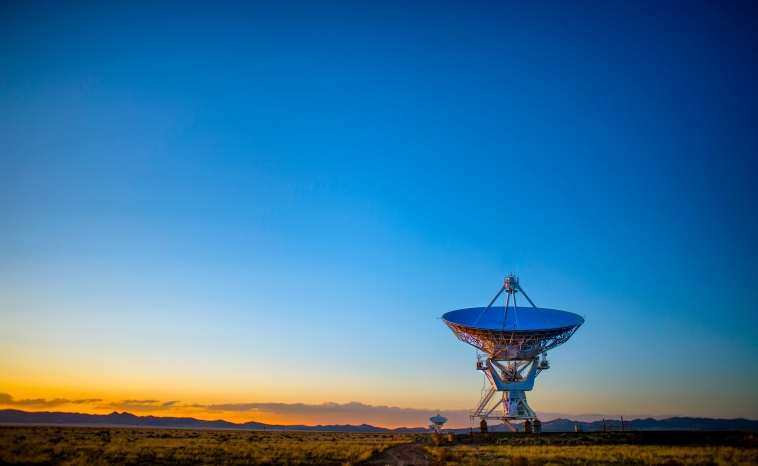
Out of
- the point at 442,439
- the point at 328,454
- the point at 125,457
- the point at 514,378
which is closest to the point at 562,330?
the point at 514,378

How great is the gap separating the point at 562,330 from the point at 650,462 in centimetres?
2425

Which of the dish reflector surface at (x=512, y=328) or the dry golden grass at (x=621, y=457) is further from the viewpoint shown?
the dish reflector surface at (x=512, y=328)

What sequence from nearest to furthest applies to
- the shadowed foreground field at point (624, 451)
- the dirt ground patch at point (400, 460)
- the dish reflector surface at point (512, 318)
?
the shadowed foreground field at point (624, 451) → the dirt ground patch at point (400, 460) → the dish reflector surface at point (512, 318)

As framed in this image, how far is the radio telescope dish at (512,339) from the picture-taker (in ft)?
169

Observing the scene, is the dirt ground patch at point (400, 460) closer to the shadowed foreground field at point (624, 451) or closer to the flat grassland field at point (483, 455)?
the flat grassland field at point (483, 455)

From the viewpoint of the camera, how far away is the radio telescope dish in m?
51.6

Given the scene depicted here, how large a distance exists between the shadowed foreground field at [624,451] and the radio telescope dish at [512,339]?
23.3ft

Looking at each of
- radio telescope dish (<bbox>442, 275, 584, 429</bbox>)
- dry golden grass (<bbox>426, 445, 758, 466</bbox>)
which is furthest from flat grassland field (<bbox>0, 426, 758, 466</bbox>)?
radio telescope dish (<bbox>442, 275, 584, 429</bbox>)

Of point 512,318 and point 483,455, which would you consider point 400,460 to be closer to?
point 483,455

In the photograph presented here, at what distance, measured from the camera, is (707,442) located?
36250 millimetres

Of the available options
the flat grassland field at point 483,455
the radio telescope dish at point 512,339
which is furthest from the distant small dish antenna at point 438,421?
the flat grassland field at point 483,455

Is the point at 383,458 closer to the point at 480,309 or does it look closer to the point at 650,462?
the point at 650,462

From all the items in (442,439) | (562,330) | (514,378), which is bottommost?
(442,439)

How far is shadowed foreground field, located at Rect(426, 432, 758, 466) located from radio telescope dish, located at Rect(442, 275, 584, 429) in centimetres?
709
